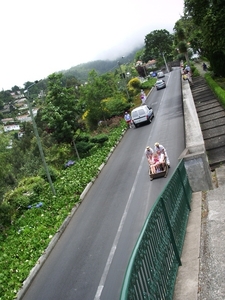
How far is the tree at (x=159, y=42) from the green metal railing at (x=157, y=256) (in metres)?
111

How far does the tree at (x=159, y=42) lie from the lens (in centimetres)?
10956

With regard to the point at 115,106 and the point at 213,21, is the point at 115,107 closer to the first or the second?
the point at 115,106

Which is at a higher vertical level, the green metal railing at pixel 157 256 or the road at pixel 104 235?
the green metal railing at pixel 157 256

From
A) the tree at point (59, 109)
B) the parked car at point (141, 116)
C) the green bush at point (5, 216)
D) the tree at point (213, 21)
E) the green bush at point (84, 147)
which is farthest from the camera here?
the parked car at point (141, 116)

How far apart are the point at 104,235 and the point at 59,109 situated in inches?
599

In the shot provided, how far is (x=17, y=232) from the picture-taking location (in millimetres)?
14070

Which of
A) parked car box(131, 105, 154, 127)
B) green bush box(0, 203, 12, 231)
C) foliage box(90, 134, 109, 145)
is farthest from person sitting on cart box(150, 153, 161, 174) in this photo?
parked car box(131, 105, 154, 127)

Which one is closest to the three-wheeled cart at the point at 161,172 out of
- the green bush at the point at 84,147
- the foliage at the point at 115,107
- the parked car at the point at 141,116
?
the green bush at the point at 84,147

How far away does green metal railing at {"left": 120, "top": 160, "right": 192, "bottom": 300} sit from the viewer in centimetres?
303

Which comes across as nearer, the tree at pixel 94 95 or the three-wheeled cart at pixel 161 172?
the three-wheeled cart at pixel 161 172

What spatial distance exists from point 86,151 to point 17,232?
40.8ft

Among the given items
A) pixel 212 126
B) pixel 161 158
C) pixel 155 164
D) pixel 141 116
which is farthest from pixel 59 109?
pixel 161 158

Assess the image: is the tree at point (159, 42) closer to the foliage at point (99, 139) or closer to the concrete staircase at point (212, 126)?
the concrete staircase at point (212, 126)

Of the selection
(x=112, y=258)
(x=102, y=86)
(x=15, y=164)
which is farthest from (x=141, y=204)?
(x=15, y=164)
